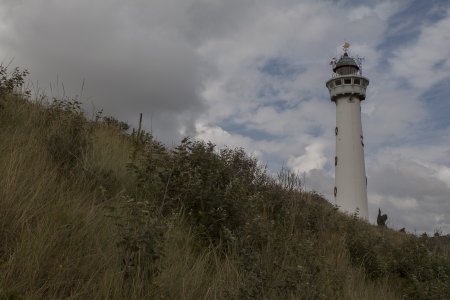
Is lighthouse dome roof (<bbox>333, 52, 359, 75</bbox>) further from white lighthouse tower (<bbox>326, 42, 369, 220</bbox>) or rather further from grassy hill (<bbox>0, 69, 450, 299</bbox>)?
grassy hill (<bbox>0, 69, 450, 299</bbox>)

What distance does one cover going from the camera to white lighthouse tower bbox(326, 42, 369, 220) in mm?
27219

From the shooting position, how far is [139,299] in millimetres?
2934

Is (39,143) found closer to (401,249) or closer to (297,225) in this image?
(297,225)

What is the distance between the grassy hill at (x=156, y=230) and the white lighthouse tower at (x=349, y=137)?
19526mm

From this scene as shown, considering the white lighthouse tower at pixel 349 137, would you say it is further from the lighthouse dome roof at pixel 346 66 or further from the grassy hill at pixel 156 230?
the grassy hill at pixel 156 230

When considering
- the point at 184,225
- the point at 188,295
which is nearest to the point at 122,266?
the point at 188,295

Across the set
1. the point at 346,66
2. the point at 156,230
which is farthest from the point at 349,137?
the point at 156,230

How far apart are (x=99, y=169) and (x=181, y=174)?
0.92 meters

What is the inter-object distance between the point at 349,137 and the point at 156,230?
2696cm

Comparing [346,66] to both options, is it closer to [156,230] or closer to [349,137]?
[349,137]

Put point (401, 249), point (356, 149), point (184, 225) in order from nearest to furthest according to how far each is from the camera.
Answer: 1. point (184, 225)
2. point (401, 249)
3. point (356, 149)

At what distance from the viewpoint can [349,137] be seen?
28.8 metres

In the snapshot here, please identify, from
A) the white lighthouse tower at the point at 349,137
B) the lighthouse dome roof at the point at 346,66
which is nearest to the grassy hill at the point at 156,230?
the white lighthouse tower at the point at 349,137

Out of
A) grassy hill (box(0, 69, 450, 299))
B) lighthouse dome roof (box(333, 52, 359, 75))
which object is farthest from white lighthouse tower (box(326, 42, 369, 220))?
grassy hill (box(0, 69, 450, 299))
